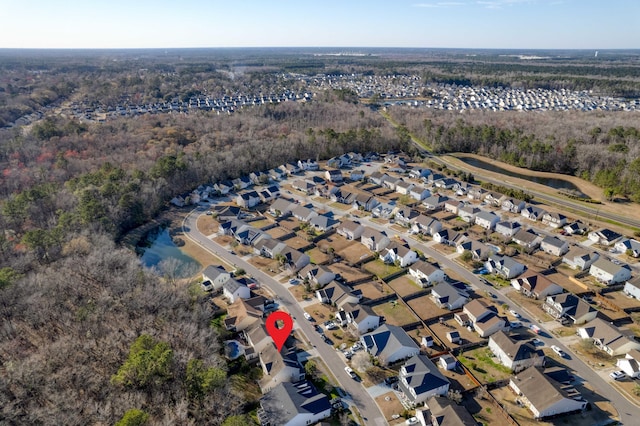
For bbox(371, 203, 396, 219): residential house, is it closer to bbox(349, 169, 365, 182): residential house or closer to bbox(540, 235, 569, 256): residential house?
bbox(349, 169, 365, 182): residential house

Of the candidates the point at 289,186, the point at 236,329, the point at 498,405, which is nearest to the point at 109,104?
the point at 289,186

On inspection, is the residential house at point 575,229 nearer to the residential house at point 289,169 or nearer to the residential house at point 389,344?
the residential house at point 389,344

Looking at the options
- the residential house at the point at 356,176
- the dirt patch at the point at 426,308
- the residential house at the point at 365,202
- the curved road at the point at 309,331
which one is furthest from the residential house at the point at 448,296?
the residential house at the point at 356,176

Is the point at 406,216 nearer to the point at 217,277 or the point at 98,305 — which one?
the point at 217,277

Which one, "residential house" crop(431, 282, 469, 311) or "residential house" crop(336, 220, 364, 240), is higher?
"residential house" crop(336, 220, 364, 240)

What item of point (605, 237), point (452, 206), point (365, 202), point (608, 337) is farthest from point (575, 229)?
point (365, 202)

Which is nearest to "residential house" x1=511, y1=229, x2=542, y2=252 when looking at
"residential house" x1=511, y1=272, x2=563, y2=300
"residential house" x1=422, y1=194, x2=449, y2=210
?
"residential house" x1=511, y1=272, x2=563, y2=300
